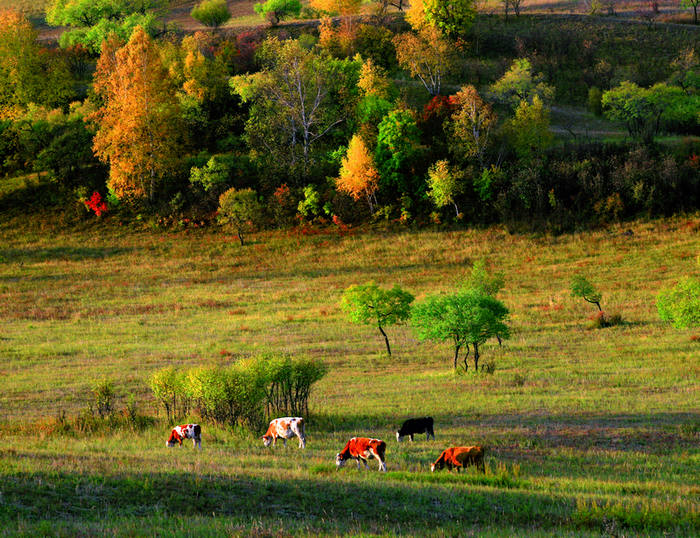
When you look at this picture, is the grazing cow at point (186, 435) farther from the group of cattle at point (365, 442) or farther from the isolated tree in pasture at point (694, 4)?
the isolated tree in pasture at point (694, 4)

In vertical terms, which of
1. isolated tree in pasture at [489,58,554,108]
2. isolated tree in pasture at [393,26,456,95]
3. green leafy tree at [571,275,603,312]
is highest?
isolated tree in pasture at [393,26,456,95]

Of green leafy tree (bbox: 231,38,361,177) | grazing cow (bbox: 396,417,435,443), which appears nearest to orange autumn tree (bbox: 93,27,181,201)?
green leafy tree (bbox: 231,38,361,177)

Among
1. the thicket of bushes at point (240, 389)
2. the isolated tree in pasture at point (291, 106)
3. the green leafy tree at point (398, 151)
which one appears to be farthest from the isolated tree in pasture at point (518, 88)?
the thicket of bushes at point (240, 389)

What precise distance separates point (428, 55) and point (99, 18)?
2480 inches

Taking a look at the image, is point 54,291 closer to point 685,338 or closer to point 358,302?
point 358,302

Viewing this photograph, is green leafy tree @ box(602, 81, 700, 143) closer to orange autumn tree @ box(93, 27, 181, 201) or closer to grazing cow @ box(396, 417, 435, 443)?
orange autumn tree @ box(93, 27, 181, 201)

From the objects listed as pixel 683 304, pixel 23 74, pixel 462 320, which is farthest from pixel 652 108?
pixel 23 74

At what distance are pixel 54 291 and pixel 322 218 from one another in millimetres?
27696

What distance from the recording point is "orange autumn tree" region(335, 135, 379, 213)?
244 ft

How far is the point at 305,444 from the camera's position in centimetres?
2344

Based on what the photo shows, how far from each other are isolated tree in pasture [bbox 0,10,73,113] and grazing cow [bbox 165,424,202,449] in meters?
78.8

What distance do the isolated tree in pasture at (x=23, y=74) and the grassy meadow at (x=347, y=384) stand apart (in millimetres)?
21015

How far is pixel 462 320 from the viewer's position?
39.0m

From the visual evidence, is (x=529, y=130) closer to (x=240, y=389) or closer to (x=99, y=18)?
(x=240, y=389)
